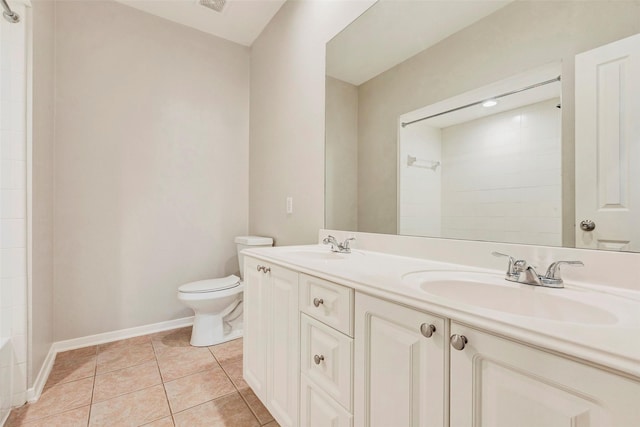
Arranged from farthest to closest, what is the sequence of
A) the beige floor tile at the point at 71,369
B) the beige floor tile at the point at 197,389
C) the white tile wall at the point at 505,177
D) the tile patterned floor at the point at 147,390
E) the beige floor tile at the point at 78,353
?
the beige floor tile at the point at 78,353 < the beige floor tile at the point at 71,369 < the beige floor tile at the point at 197,389 < the tile patterned floor at the point at 147,390 < the white tile wall at the point at 505,177

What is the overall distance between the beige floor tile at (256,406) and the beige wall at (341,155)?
3.32ft

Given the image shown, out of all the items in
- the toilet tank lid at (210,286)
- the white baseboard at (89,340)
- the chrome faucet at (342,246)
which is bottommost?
the white baseboard at (89,340)

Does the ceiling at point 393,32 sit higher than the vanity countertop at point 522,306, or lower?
higher

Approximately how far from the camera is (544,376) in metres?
0.48

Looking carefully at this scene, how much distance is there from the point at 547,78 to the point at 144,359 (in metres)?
2.57

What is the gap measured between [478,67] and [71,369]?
2747mm

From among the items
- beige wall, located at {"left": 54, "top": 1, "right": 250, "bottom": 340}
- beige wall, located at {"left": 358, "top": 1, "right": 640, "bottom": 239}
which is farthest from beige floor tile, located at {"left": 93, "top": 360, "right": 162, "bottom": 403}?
beige wall, located at {"left": 358, "top": 1, "right": 640, "bottom": 239}

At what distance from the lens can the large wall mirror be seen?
800 mm

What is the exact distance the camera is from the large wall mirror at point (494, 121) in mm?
800

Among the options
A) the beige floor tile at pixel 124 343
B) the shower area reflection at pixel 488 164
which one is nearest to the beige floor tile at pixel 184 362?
the beige floor tile at pixel 124 343

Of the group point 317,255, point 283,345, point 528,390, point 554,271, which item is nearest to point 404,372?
point 528,390

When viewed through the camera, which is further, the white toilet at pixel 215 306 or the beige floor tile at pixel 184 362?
the white toilet at pixel 215 306

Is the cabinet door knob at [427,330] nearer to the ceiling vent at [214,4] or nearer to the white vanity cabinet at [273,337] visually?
the white vanity cabinet at [273,337]

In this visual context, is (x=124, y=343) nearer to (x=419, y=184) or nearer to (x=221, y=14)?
(x=419, y=184)
